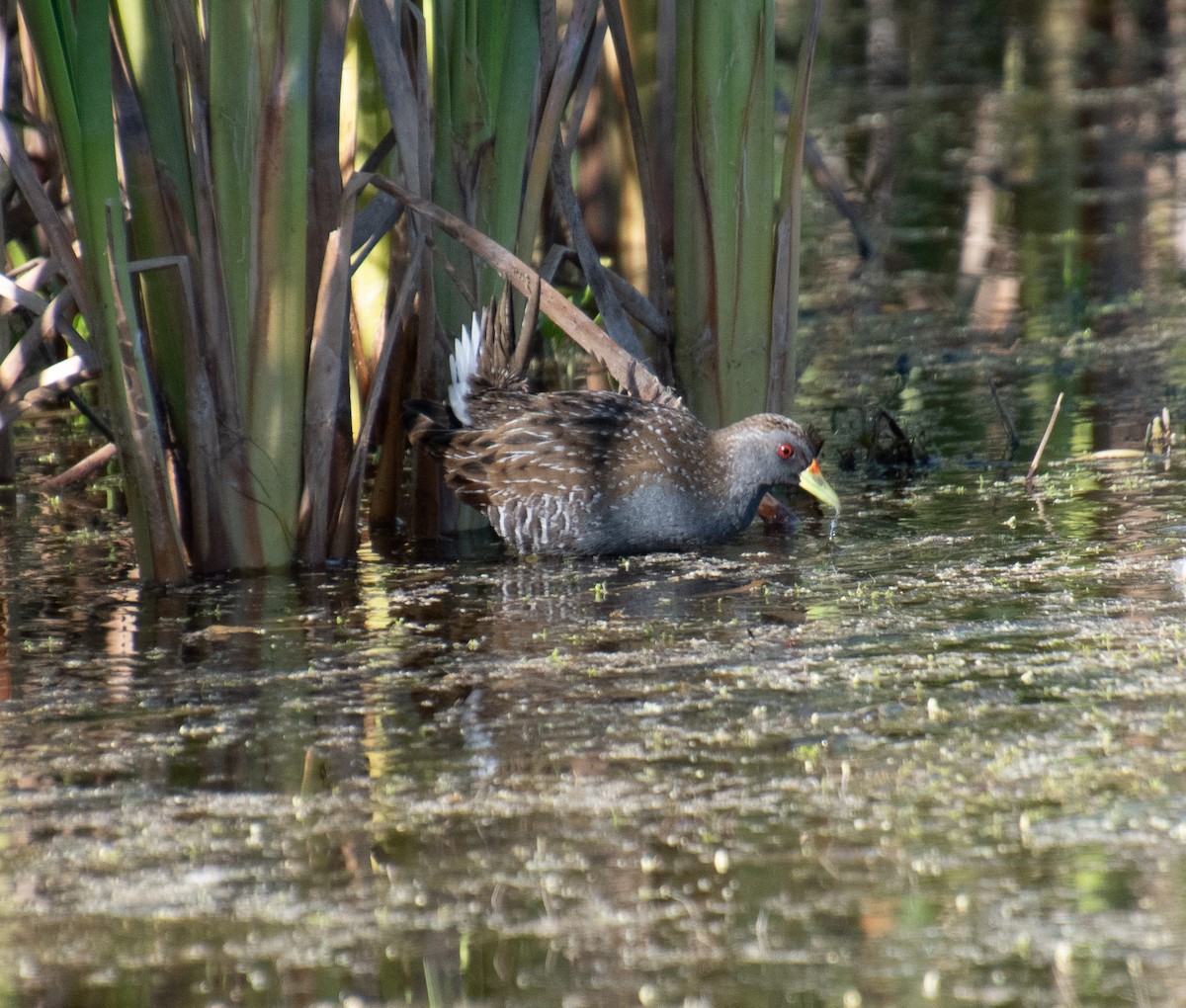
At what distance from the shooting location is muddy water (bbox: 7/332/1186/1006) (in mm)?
2664

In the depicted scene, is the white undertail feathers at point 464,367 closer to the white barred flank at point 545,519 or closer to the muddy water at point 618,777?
the white barred flank at point 545,519

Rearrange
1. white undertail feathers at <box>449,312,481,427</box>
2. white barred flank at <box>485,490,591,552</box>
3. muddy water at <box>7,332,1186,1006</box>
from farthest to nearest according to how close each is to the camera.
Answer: white undertail feathers at <box>449,312,481,427</box>, white barred flank at <box>485,490,591,552</box>, muddy water at <box>7,332,1186,1006</box>

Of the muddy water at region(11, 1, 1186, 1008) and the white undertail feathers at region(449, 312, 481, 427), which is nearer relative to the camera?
the muddy water at region(11, 1, 1186, 1008)

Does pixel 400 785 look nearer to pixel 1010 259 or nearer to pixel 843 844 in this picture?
pixel 843 844

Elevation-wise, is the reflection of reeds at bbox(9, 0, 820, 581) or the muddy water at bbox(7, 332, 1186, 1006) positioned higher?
the reflection of reeds at bbox(9, 0, 820, 581)

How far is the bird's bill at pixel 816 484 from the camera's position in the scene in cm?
555

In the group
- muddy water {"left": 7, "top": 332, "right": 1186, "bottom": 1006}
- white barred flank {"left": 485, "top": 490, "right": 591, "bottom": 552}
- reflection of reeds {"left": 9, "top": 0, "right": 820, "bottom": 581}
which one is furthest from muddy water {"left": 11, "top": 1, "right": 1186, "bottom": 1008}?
reflection of reeds {"left": 9, "top": 0, "right": 820, "bottom": 581}

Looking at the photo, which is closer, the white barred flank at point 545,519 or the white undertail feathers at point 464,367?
the white barred flank at point 545,519

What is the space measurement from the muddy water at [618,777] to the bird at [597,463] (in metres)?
0.13

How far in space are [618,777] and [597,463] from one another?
83.7 inches

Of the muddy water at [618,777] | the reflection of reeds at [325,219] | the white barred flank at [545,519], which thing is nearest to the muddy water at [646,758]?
the muddy water at [618,777]

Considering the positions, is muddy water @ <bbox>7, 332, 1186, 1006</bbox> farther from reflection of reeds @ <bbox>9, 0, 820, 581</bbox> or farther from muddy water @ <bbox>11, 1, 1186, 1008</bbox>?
reflection of reeds @ <bbox>9, 0, 820, 581</bbox>

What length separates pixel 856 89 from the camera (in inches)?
651

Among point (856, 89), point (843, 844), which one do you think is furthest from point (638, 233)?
point (856, 89)
